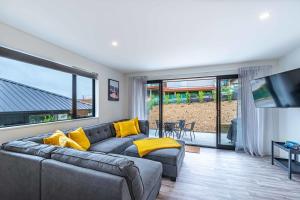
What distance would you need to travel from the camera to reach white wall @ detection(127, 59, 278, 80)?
371 centimetres

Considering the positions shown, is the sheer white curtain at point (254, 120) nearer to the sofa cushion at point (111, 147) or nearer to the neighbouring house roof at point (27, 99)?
the sofa cushion at point (111, 147)

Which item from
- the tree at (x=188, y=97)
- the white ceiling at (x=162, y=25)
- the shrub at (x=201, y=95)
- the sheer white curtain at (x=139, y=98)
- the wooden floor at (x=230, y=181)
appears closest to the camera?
the white ceiling at (x=162, y=25)

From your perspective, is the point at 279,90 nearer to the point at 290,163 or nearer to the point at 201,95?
the point at 290,163

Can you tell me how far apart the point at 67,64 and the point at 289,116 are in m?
4.63

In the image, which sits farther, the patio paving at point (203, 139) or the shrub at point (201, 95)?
the shrub at point (201, 95)

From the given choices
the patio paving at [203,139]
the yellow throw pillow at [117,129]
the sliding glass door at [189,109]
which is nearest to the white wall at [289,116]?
the patio paving at [203,139]

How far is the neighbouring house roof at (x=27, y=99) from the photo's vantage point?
2.20 m

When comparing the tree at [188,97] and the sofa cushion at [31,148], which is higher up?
the tree at [188,97]

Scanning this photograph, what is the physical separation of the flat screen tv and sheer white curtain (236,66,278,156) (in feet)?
1.48

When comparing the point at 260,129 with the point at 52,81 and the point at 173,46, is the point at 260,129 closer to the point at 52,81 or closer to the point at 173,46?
the point at 173,46

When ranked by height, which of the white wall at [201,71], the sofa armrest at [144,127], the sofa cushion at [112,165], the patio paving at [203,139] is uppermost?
the white wall at [201,71]

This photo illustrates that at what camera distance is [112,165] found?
119 centimetres

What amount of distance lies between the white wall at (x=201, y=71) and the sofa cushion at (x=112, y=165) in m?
3.51

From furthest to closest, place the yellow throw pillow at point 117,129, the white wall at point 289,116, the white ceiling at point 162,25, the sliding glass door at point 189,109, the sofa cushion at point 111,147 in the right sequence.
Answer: the sliding glass door at point 189,109 < the yellow throw pillow at point 117,129 < the white wall at point 289,116 < the sofa cushion at point 111,147 < the white ceiling at point 162,25
